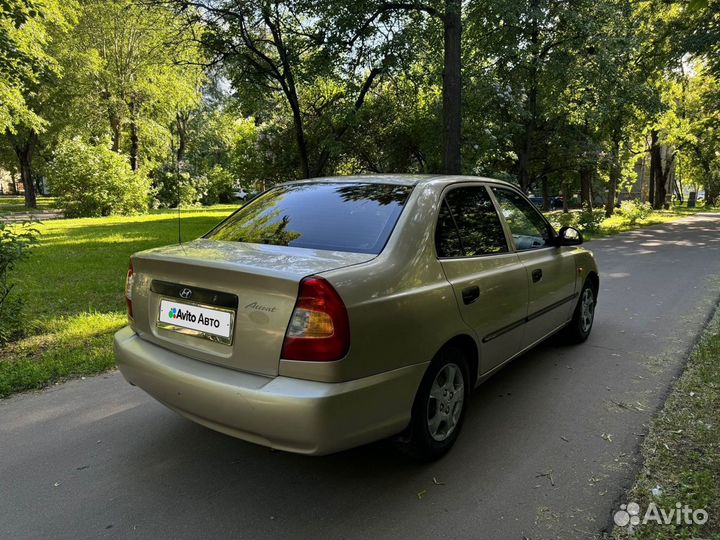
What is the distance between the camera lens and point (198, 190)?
38.0 metres

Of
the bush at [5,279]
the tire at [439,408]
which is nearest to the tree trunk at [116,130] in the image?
the bush at [5,279]

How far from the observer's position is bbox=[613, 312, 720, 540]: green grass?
243cm

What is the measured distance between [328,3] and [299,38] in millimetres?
1768

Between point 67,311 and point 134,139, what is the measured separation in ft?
90.8

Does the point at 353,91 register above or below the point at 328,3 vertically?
below

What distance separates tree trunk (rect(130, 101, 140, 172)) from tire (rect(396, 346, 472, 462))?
30.6 meters

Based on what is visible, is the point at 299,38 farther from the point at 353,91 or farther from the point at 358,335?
the point at 358,335

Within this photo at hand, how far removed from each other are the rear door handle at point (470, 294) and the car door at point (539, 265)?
0.85 m

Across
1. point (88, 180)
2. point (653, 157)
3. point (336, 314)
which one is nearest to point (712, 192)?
point (653, 157)

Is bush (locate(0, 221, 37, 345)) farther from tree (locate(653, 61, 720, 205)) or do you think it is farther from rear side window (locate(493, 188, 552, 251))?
tree (locate(653, 61, 720, 205))

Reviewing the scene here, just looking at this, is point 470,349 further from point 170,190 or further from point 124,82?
point 170,190

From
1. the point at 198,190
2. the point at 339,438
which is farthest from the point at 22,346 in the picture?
the point at 198,190

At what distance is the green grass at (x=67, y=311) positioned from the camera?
454 cm

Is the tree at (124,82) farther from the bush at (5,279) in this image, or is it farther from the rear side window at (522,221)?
the rear side window at (522,221)
